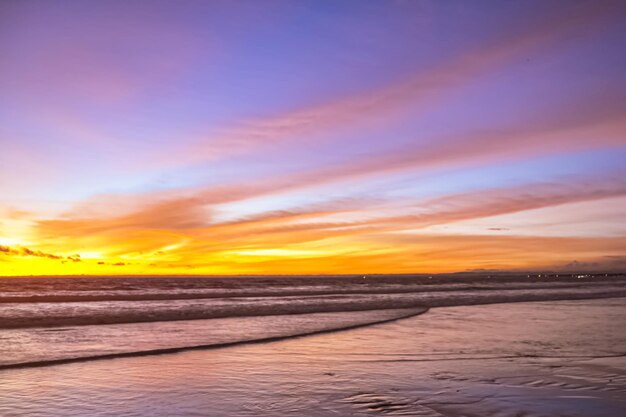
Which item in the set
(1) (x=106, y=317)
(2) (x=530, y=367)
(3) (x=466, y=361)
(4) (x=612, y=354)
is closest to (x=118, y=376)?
(3) (x=466, y=361)

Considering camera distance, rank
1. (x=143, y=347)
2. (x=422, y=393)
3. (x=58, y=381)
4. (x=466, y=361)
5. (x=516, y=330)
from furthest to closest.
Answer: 1. (x=516, y=330)
2. (x=143, y=347)
3. (x=466, y=361)
4. (x=58, y=381)
5. (x=422, y=393)

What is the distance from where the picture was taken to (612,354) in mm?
12438

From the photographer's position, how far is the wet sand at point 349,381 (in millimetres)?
7465

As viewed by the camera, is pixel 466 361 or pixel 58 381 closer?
pixel 58 381

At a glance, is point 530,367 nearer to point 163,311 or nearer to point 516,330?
point 516,330

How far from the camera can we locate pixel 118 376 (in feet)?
32.0

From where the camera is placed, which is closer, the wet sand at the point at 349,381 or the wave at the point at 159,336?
the wet sand at the point at 349,381

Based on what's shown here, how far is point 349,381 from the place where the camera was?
9.21 meters

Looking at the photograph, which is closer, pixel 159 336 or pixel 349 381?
pixel 349 381

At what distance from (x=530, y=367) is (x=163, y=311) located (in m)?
19.3

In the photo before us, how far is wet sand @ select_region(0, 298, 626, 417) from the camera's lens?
7465 mm

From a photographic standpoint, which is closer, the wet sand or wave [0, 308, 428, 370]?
the wet sand

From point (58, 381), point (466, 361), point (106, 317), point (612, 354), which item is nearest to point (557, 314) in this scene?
point (612, 354)

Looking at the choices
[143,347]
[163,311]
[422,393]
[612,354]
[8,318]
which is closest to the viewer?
[422,393]
